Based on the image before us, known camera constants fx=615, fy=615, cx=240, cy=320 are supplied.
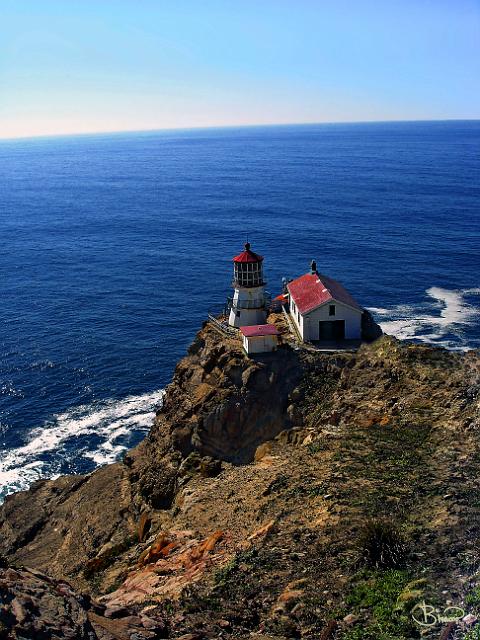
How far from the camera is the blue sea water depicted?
57.2 m

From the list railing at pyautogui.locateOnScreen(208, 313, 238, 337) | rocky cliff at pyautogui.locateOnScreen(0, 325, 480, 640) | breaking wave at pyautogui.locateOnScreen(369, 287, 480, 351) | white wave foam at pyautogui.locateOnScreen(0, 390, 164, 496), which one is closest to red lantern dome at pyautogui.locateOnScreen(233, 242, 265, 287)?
railing at pyautogui.locateOnScreen(208, 313, 238, 337)

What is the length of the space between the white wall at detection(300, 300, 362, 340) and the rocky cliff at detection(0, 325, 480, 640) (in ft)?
8.91

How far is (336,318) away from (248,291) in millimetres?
7245

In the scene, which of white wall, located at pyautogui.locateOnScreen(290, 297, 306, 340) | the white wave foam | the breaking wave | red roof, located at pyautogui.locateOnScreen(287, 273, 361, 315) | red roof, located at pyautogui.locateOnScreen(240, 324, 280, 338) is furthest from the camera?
the breaking wave

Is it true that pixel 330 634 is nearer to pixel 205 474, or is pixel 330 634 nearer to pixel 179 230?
pixel 205 474

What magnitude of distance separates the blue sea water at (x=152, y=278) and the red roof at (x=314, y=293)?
19.1m

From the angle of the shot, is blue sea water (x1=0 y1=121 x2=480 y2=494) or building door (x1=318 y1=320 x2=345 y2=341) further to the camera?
blue sea water (x1=0 y1=121 x2=480 y2=494)

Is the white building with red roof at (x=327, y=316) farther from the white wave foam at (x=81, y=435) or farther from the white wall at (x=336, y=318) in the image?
the white wave foam at (x=81, y=435)

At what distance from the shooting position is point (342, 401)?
37.0 m

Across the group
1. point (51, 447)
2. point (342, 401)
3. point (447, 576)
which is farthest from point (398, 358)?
point (51, 447)

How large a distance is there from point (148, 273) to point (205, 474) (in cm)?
5966

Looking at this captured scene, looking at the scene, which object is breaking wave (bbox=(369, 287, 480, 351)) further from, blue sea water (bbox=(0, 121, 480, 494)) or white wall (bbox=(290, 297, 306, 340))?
white wall (bbox=(290, 297, 306, 340))

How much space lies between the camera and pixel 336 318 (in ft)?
146

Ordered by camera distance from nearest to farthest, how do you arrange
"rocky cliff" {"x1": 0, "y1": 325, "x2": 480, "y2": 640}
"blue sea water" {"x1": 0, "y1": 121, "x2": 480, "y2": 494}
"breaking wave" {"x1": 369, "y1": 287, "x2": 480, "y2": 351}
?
"rocky cliff" {"x1": 0, "y1": 325, "x2": 480, "y2": 640} < "blue sea water" {"x1": 0, "y1": 121, "x2": 480, "y2": 494} < "breaking wave" {"x1": 369, "y1": 287, "x2": 480, "y2": 351}
